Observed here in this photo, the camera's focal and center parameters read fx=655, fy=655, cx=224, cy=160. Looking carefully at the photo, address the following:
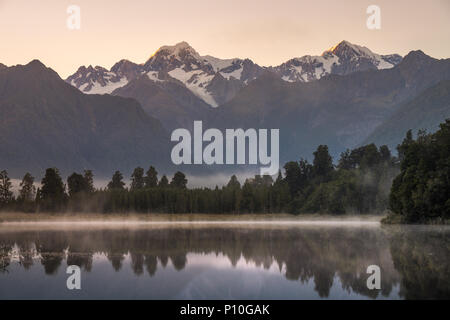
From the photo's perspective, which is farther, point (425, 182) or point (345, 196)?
point (345, 196)

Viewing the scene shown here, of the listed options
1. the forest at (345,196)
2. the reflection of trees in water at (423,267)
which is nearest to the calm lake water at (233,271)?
the reflection of trees in water at (423,267)

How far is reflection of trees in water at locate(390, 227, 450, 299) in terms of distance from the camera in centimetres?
3014

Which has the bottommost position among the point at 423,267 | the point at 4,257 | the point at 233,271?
the point at 4,257

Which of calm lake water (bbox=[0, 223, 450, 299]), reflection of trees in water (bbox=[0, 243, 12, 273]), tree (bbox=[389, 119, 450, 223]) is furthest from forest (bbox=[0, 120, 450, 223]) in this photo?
reflection of trees in water (bbox=[0, 243, 12, 273])

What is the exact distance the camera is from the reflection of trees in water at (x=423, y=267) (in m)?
30.1

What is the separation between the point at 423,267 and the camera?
39.1 m

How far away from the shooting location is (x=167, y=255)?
171 ft

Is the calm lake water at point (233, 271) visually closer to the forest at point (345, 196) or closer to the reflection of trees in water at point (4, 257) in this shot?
the reflection of trees in water at point (4, 257)

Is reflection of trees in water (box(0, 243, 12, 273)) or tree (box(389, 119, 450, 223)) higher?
tree (box(389, 119, 450, 223))

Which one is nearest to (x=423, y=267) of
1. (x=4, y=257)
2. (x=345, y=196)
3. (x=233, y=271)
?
(x=233, y=271)

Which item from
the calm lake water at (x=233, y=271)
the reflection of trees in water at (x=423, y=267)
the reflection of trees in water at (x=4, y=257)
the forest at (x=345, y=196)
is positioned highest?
the forest at (x=345, y=196)

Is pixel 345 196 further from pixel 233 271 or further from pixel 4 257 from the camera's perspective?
pixel 233 271

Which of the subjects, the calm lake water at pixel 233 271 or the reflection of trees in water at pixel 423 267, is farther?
the calm lake water at pixel 233 271

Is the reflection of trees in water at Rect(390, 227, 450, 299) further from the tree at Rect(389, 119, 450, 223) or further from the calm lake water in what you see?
the tree at Rect(389, 119, 450, 223)
